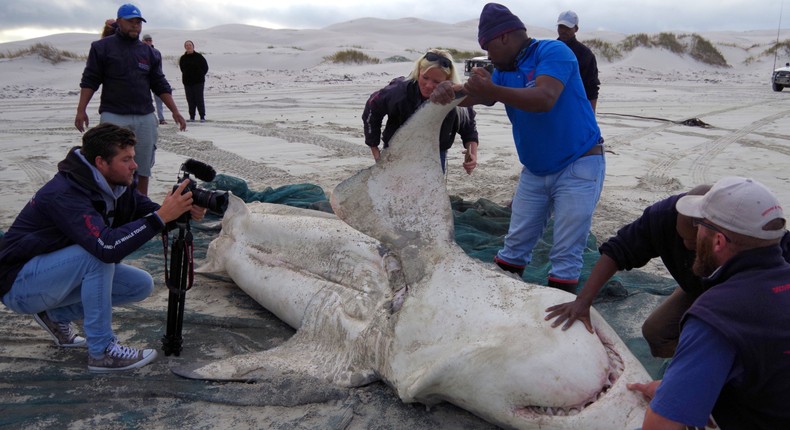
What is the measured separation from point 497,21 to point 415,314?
1745mm

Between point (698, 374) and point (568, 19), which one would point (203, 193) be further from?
point (568, 19)

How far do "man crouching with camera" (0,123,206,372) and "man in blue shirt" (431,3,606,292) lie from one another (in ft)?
5.66

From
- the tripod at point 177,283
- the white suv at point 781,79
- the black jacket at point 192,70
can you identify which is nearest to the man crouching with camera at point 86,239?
the tripod at point 177,283

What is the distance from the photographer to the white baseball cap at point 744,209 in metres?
1.97

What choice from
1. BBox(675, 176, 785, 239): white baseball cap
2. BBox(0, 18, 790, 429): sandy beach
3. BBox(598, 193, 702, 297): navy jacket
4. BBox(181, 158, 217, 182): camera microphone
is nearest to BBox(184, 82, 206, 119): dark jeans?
BBox(0, 18, 790, 429): sandy beach

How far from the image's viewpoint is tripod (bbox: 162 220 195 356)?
11.5 ft

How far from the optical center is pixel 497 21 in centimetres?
354

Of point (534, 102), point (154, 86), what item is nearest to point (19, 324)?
point (154, 86)

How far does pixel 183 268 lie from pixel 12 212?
3840 millimetres

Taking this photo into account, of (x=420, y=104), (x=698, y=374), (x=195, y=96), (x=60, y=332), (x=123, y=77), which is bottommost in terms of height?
(x=60, y=332)

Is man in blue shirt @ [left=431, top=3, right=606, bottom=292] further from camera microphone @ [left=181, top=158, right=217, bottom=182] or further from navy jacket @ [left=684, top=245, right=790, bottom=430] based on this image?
navy jacket @ [left=684, top=245, right=790, bottom=430]

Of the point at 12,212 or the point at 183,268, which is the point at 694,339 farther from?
the point at 12,212

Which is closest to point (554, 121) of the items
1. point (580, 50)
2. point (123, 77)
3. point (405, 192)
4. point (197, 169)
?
point (405, 192)

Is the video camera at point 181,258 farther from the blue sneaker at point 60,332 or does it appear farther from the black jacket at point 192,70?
the black jacket at point 192,70
